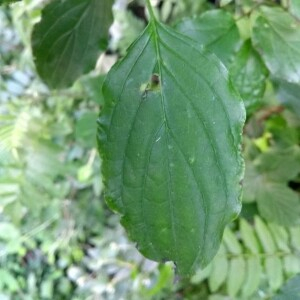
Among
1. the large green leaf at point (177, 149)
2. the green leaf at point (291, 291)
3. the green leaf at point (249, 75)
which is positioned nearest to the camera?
the large green leaf at point (177, 149)

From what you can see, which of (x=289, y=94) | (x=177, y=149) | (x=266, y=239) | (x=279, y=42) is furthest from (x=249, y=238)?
(x=177, y=149)

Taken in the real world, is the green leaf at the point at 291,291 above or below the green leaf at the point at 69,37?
below

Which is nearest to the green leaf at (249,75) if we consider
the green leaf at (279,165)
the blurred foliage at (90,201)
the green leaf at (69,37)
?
the blurred foliage at (90,201)

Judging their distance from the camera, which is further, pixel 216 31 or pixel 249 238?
pixel 249 238

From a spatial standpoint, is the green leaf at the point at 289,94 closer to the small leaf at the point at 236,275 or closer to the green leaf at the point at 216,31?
the green leaf at the point at 216,31

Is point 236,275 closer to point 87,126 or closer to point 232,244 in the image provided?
point 232,244

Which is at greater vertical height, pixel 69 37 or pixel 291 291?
pixel 69 37
